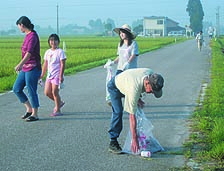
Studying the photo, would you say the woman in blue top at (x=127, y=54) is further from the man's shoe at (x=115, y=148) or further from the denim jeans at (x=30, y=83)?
the man's shoe at (x=115, y=148)

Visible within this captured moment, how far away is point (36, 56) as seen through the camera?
27.8ft

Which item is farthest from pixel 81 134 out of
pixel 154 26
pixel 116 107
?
pixel 154 26

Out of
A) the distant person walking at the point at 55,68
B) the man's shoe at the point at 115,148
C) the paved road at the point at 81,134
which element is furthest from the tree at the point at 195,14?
the man's shoe at the point at 115,148

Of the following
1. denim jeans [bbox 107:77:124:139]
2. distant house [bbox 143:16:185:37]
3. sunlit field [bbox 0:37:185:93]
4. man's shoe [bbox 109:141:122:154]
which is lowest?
man's shoe [bbox 109:141:122:154]

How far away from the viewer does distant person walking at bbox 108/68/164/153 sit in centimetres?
560

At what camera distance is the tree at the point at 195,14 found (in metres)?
136

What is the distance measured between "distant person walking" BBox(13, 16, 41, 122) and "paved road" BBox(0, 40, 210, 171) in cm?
46

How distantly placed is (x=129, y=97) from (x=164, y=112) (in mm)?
4012

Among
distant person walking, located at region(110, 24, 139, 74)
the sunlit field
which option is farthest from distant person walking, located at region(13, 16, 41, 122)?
the sunlit field

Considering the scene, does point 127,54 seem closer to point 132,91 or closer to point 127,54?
point 127,54

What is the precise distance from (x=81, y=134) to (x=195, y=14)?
444ft

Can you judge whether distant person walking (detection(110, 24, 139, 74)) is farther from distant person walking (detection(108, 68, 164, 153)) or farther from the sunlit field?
the sunlit field

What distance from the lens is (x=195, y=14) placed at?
13862 cm

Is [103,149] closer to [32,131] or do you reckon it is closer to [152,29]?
[32,131]
